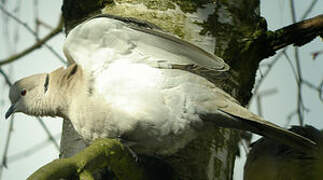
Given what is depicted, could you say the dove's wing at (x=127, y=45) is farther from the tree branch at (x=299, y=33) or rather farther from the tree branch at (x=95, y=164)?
the tree branch at (x=95, y=164)

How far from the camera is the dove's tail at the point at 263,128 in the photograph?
108 inches

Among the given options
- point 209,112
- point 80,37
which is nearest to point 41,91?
point 80,37

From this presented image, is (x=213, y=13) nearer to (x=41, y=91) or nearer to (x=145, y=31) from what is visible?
(x=145, y=31)

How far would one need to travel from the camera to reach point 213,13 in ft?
10.4

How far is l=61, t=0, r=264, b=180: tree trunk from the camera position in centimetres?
300

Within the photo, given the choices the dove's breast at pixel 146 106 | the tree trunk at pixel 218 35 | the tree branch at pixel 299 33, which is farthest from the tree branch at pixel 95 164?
the tree branch at pixel 299 33

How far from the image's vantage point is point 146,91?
290 cm

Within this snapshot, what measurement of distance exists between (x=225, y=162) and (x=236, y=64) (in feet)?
2.00

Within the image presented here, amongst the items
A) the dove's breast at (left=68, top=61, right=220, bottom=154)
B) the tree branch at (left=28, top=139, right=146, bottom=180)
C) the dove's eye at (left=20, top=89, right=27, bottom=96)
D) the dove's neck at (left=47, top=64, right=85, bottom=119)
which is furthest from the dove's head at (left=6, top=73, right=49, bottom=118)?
the tree branch at (left=28, top=139, right=146, bottom=180)

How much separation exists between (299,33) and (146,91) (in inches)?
39.5

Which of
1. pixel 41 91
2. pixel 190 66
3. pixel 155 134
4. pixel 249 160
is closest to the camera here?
pixel 155 134

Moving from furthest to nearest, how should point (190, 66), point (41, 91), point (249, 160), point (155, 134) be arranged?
point (249, 160) < point (41, 91) < point (190, 66) < point (155, 134)

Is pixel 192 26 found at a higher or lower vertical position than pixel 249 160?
higher

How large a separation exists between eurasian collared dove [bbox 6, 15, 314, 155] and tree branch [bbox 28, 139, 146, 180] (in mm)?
305
